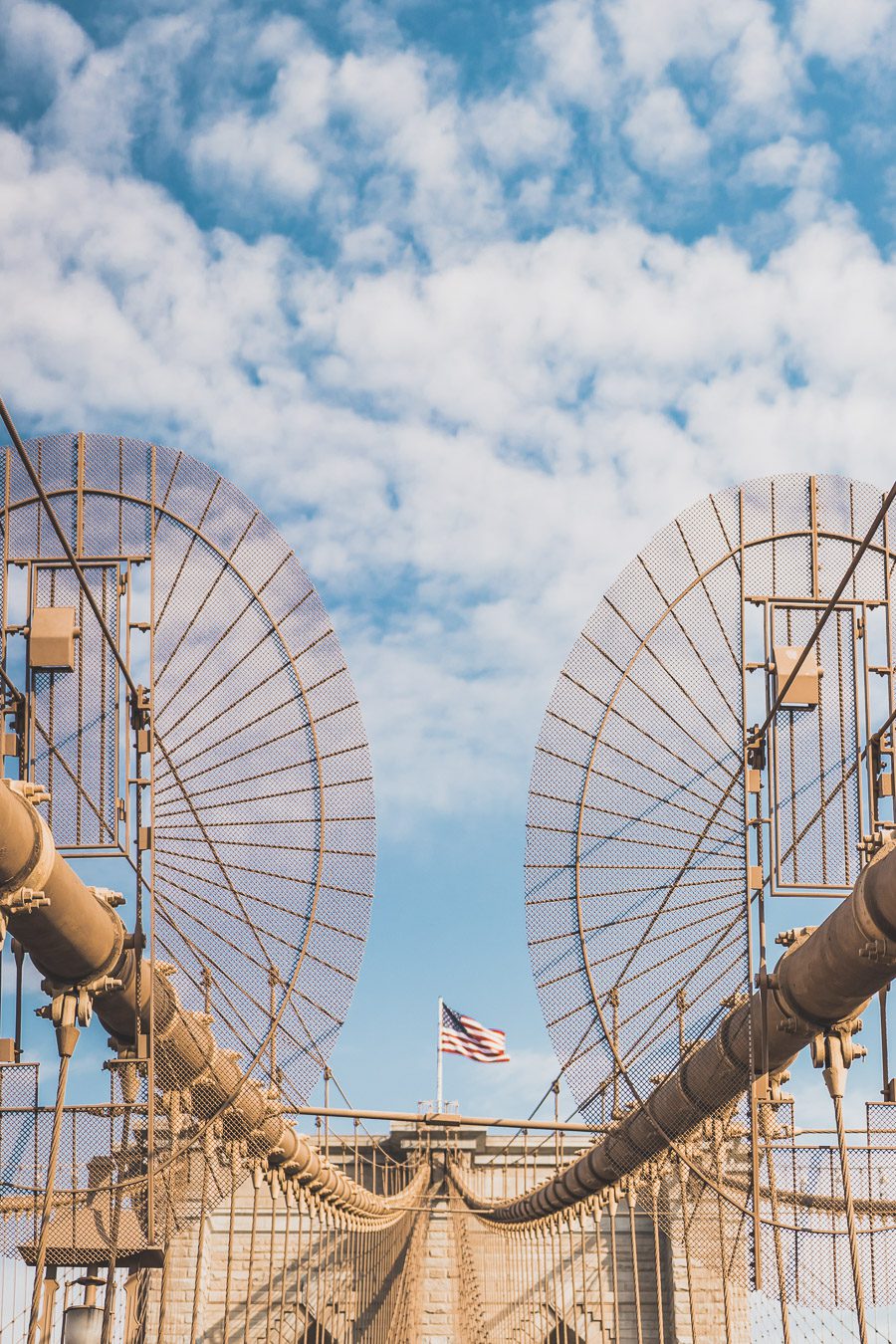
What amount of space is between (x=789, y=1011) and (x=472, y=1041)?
2502 centimetres

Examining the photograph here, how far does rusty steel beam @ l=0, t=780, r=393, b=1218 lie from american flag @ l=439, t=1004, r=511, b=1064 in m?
15.3

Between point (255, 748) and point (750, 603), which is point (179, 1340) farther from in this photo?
point (750, 603)

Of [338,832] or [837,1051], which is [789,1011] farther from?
[338,832]

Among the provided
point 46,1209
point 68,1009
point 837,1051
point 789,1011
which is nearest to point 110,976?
point 68,1009

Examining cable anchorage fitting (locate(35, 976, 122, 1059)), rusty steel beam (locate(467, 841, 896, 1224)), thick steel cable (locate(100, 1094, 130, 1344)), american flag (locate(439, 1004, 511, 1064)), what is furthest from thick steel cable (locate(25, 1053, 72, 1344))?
american flag (locate(439, 1004, 511, 1064))

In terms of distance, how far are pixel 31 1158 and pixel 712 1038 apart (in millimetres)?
5825

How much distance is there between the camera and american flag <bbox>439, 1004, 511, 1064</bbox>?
37125 millimetres

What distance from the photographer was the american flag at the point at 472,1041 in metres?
37.1

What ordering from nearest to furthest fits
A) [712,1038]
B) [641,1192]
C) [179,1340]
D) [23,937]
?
[23,937], [712,1038], [641,1192], [179,1340]

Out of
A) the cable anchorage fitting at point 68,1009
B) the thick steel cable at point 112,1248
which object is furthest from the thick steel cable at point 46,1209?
the thick steel cable at point 112,1248

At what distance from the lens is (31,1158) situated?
14.1 m

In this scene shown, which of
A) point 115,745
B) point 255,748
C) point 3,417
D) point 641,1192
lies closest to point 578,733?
point 255,748

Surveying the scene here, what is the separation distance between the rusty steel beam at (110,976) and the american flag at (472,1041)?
50.2ft

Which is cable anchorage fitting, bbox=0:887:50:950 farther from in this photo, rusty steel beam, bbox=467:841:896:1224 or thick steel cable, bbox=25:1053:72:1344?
rusty steel beam, bbox=467:841:896:1224
